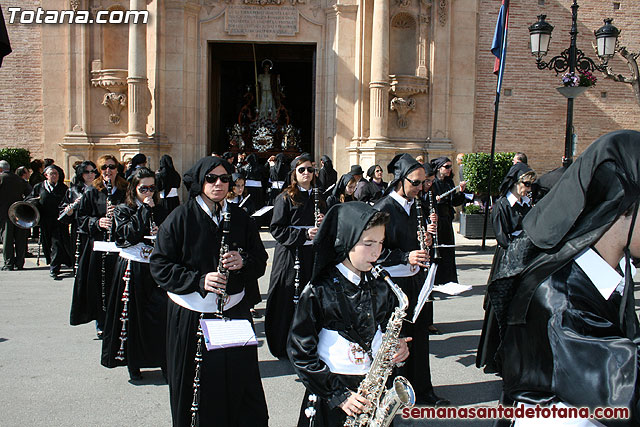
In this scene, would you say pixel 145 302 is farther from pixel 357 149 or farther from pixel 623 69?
pixel 623 69

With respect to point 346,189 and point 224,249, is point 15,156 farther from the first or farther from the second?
point 224,249

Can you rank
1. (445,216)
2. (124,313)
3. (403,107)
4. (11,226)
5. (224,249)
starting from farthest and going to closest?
1. (403,107)
2. (11,226)
3. (445,216)
4. (124,313)
5. (224,249)

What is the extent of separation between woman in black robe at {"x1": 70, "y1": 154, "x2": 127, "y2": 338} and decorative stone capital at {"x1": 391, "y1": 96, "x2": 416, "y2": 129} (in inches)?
455

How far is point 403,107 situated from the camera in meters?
18.5

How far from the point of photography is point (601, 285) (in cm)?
251

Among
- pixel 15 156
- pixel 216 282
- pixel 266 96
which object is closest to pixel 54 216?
pixel 15 156

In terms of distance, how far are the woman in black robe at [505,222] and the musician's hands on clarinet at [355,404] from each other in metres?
3.50

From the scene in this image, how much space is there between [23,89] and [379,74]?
11.0m

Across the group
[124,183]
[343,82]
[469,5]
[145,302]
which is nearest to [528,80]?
[469,5]

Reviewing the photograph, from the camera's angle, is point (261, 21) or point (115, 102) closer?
point (115, 102)

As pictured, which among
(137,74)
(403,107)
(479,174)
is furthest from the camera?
(403,107)

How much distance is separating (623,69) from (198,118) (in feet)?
45.4

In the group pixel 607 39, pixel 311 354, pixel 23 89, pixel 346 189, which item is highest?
pixel 607 39

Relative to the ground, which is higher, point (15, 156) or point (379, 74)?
point (379, 74)
